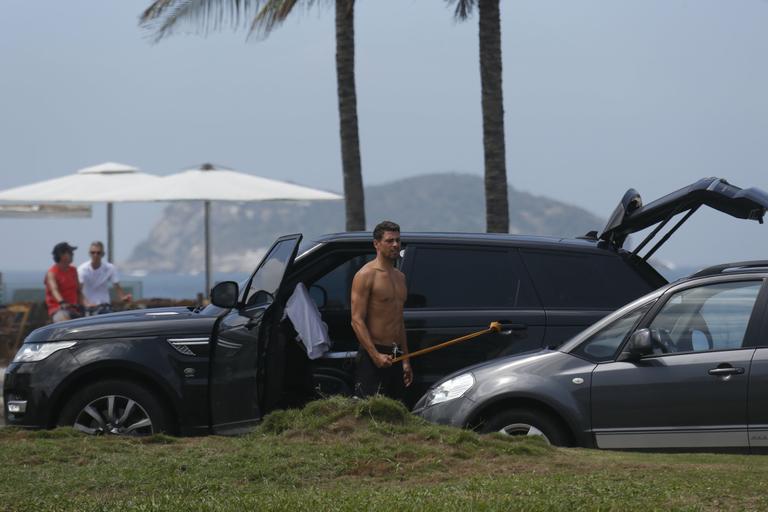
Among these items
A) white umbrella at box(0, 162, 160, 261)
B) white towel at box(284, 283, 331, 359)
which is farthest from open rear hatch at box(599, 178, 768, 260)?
white umbrella at box(0, 162, 160, 261)

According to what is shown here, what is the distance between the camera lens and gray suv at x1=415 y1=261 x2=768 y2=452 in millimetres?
8180

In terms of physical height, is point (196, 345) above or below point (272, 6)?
below

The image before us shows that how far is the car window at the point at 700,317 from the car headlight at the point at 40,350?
4041 millimetres

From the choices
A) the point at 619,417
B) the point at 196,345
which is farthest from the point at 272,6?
the point at 619,417

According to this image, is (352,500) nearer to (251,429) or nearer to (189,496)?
(189,496)

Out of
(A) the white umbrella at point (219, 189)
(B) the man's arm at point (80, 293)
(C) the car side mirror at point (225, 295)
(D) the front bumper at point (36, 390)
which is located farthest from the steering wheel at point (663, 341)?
(A) the white umbrella at point (219, 189)

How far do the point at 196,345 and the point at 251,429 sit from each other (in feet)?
2.37

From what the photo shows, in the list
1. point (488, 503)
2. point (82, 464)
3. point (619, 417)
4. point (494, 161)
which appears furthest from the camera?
point (494, 161)

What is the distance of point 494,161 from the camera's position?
18.1 m

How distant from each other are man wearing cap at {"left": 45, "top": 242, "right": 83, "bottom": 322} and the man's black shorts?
7.92 meters

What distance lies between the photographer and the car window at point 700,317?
331 inches

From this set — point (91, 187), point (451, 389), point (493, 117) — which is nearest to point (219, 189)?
point (91, 187)

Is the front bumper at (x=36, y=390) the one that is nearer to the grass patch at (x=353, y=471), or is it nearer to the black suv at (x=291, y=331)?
the black suv at (x=291, y=331)

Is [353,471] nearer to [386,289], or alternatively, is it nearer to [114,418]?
[386,289]
